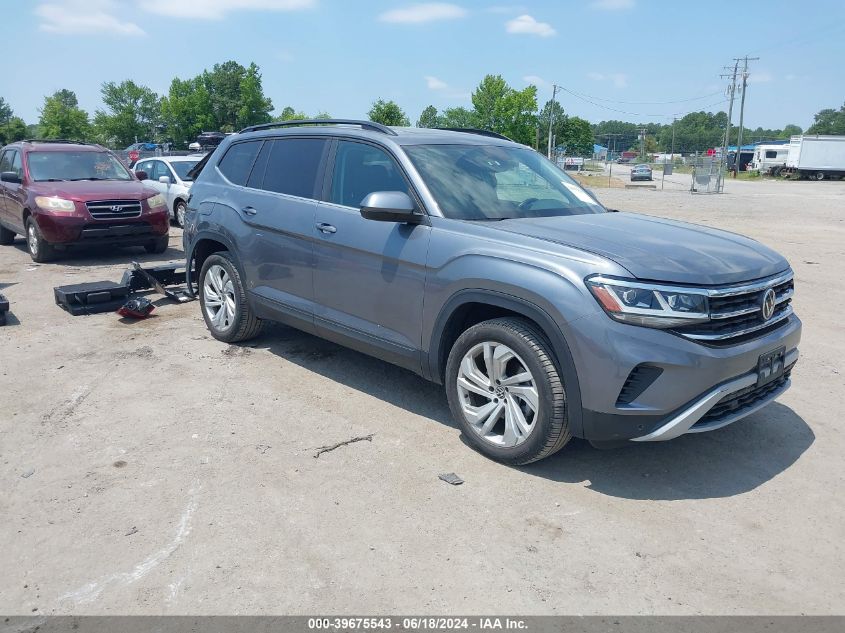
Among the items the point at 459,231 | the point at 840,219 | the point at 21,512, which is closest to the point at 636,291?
the point at 459,231

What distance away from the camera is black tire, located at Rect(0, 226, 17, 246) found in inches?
520

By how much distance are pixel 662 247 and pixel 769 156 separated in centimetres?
7350

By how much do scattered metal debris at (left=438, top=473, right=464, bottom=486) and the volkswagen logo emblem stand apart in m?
1.93

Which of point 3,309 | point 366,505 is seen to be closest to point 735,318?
point 366,505

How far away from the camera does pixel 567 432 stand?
3.98 meters

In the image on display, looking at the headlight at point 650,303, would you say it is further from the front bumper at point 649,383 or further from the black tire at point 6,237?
the black tire at point 6,237

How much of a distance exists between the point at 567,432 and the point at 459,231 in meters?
1.37

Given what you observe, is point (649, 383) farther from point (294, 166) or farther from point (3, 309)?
point (3, 309)

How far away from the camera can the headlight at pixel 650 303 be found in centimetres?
368

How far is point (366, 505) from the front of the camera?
3.84 metres

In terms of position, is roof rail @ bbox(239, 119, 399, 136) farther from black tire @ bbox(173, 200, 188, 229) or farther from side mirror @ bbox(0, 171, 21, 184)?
black tire @ bbox(173, 200, 188, 229)

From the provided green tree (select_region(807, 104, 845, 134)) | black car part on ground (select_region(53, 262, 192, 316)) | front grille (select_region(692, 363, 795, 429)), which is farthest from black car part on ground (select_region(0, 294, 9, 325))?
green tree (select_region(807, 104, 845, 134))

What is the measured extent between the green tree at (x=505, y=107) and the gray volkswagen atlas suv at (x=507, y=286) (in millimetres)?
67088
